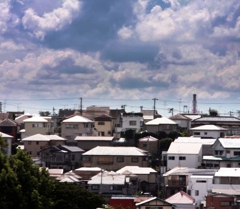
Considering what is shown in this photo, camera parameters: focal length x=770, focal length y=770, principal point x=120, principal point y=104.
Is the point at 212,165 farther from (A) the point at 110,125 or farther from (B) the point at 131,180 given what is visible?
(A) the point at 110,125

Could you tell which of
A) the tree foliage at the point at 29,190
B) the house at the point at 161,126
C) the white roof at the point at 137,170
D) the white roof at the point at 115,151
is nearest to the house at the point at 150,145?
the white roof at the point at 115,151

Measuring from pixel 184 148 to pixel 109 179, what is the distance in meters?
9.08

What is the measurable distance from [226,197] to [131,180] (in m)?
10.1

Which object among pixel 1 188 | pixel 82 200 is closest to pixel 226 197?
pixel 82 200

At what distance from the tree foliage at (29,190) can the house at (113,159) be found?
63.3 ft

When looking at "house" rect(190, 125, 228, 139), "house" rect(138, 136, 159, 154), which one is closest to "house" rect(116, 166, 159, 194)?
"house" rect(138, 136, 159, 154)

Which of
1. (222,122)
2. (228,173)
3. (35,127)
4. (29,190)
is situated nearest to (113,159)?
(228,173)

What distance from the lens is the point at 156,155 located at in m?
63.2

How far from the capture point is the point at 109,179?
50.6 m

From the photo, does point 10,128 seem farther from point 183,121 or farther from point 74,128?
point 183,121

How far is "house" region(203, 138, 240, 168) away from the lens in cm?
5572

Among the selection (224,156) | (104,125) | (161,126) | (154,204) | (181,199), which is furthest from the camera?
(104,125)

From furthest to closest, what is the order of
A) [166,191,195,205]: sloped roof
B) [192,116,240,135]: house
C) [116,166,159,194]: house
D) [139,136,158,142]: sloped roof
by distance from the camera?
[192,116,240,135]: house < [139,136,158,142]: sloped roof < [116,166,159,194]: house < [166,191,195,205]: sloped roof

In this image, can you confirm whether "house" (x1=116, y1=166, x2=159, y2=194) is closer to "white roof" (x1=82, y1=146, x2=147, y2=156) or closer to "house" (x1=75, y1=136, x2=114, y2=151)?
"white roof" (x1=82, y1=146, x2=147, y2=156)
